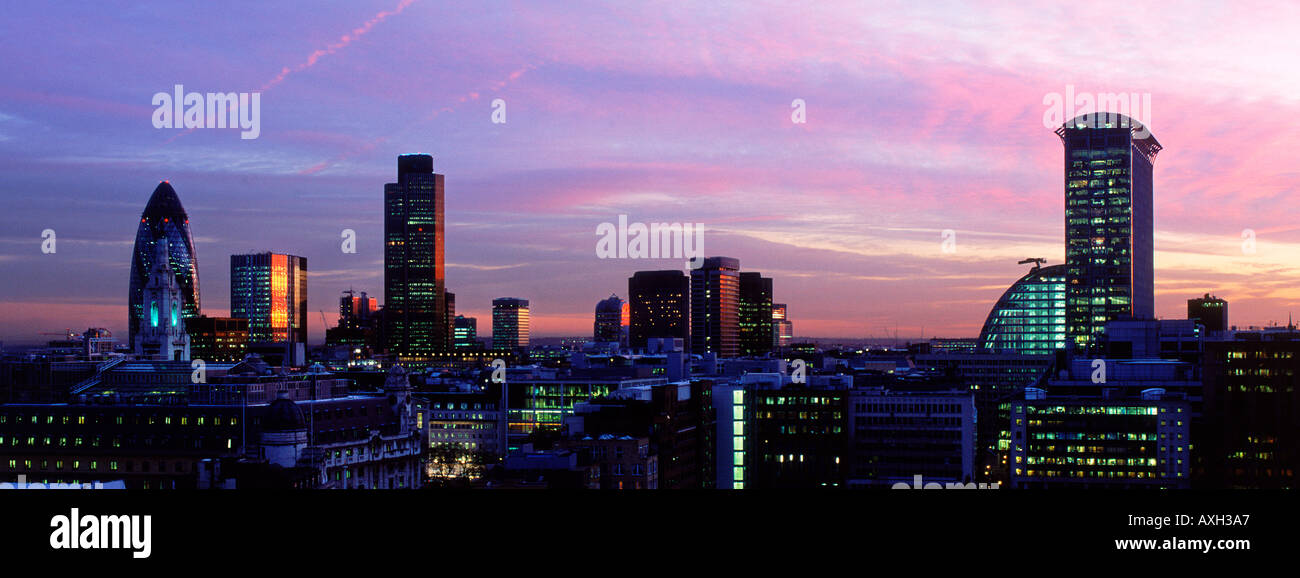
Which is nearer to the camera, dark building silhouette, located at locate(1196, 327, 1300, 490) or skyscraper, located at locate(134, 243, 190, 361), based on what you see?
dark building silhouette, located at locate(1196, 327, 1300, 490)

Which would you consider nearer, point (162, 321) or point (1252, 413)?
point (1252, 413)

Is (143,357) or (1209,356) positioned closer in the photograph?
(1209,356)

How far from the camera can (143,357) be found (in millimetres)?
150750

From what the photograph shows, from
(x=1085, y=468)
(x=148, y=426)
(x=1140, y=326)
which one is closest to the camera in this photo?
(x=148, y=426)

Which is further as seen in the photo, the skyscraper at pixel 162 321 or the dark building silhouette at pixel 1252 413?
the skyscraper at pixel 162 321

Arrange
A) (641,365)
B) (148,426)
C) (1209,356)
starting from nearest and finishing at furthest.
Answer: (148,426), (1209,356), (641,365)

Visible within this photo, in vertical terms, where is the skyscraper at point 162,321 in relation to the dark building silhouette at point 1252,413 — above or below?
above

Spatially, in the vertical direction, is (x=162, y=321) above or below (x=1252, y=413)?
above

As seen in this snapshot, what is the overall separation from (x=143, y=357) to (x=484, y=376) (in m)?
52.5

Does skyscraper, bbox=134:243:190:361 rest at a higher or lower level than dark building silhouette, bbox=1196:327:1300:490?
higher
